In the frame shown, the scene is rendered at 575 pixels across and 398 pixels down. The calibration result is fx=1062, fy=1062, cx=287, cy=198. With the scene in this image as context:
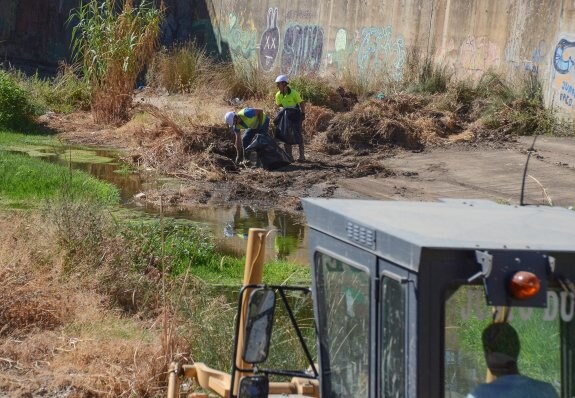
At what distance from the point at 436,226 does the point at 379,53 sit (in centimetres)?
2365

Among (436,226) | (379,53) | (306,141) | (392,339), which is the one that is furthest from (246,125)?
(392,339)

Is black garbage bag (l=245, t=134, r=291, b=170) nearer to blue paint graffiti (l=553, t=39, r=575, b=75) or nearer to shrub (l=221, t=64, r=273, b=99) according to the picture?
blue paint graffiti (l=553, t=39, r=575, b=75)

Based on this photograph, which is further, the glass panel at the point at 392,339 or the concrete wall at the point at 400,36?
the concrete wall at the point at 400,36

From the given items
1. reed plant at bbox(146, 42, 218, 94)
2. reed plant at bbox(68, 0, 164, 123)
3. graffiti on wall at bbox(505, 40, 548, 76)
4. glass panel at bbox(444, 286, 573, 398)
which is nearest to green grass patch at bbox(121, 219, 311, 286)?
glass panel at bbox(444, 286, 573, 398)

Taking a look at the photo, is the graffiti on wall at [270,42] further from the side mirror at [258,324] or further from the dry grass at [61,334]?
the side mirror at [258,324]

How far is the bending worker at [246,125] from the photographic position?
18094 millimetres

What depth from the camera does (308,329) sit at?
7613 mm

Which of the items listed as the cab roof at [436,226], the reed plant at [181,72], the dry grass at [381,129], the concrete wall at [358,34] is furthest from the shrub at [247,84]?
the cab roof at [436,226]

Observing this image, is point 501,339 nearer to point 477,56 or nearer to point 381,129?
point 381,129

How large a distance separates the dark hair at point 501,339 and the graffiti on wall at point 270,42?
2778 centimetres

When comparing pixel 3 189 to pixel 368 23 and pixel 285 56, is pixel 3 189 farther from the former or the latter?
pixel 285 56

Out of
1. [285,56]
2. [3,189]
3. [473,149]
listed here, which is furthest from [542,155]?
[285,56]

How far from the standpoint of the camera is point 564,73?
20.2 metres

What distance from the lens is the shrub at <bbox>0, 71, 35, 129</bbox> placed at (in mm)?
22078
